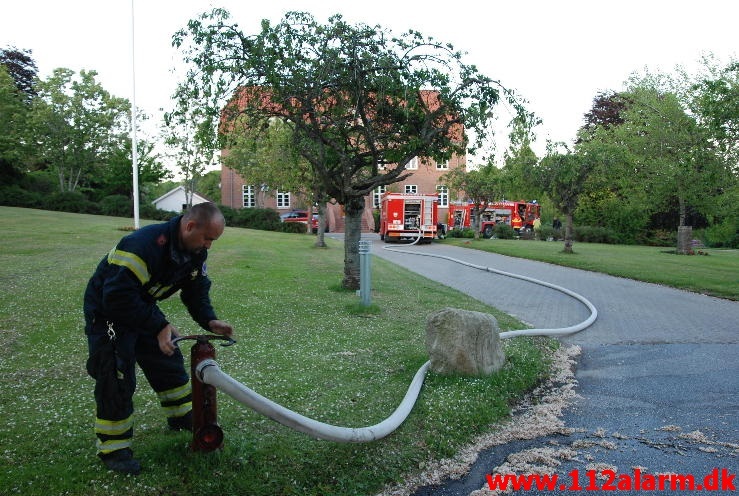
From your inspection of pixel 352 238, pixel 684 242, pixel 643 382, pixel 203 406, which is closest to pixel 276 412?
pixel 203 406

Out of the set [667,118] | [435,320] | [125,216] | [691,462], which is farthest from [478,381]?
[125,216]

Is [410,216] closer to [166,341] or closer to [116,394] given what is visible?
[166,341]

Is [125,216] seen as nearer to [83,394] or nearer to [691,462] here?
[83,394]

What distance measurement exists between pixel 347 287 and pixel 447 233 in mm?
28716

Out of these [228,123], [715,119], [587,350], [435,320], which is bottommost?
[587,350]

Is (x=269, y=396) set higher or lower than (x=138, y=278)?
lower

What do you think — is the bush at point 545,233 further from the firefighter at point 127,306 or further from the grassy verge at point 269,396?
the firefighter at point 127,306

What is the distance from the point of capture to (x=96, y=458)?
12.1ft

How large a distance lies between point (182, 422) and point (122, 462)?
64cm

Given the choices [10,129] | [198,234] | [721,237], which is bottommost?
[721,237]

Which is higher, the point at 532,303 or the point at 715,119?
the point at 715,119

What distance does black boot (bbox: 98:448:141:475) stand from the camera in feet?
11.4

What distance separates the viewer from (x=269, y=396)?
5.09 metres

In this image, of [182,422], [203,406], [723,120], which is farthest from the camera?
[723,120]
